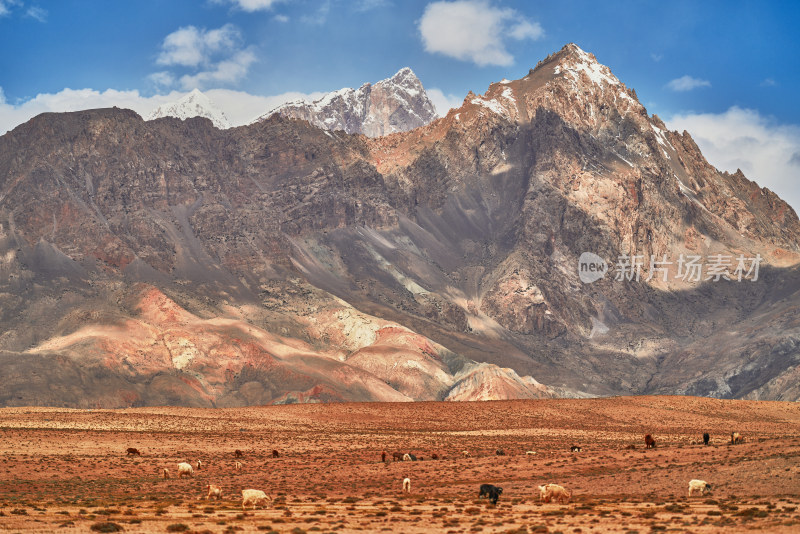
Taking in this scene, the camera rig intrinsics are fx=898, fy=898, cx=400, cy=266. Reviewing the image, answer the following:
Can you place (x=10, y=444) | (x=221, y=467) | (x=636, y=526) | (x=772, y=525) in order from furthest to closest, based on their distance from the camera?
(x=10, y=444) < (x=221, y=467) < (x=636, y=526) < (x=772, y=525)

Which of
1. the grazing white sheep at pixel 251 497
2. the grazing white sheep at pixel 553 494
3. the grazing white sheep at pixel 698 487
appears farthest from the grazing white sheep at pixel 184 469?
the grazing white sheep at pixel 698 487

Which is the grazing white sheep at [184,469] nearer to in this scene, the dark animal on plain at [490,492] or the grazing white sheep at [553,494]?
the dark animal on plain at [490,492]

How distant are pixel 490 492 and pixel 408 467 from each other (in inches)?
877

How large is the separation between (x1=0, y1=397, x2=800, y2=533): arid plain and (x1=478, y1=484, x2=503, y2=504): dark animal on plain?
1.91 feet

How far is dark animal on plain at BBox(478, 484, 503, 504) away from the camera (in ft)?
167

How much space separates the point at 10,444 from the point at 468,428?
5114 cm

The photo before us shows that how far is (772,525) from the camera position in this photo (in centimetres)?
3872

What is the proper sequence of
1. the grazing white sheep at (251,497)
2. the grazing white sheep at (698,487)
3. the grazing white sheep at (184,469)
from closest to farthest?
the grazing white sheep at (251,497)
the grazing white sheep at (698,487)
the grazing white sheep at (184,469)

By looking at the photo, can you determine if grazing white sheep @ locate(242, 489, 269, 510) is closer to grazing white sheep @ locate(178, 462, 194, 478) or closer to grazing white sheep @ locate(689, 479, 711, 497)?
grazing white sheep @ locate(178, 462, 194, 478)

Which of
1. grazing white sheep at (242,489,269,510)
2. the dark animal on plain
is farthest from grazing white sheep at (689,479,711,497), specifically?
grazing white sheep at (242,489,269,510)

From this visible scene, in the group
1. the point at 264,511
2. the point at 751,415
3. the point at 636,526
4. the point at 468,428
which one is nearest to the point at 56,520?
the point at 264,511

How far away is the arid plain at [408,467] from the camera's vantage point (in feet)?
141

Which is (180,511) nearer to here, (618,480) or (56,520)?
(56,520)

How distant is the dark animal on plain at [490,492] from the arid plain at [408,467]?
1.91 feet
